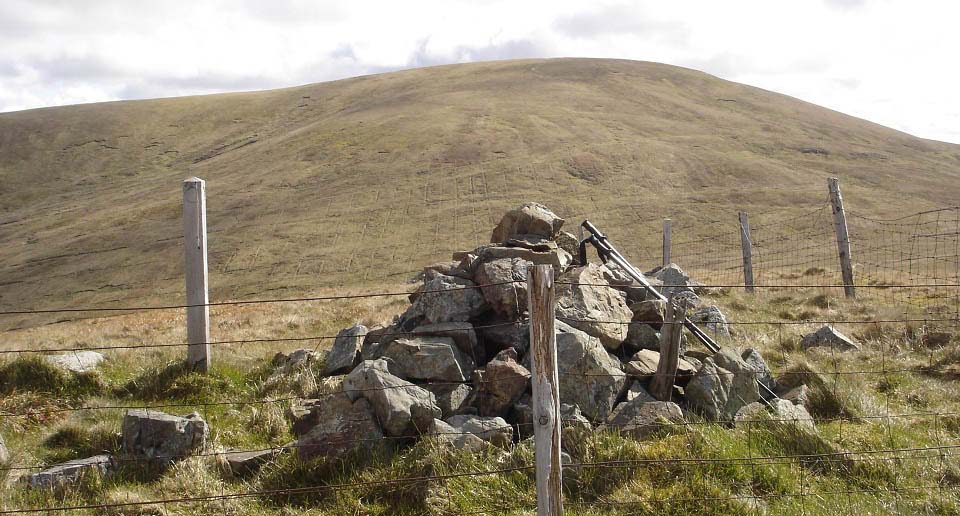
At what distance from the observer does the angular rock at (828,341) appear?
10605mm

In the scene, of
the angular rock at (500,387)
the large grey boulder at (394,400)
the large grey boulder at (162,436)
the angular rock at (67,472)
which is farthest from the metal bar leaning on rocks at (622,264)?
the angular rock at (67,472)

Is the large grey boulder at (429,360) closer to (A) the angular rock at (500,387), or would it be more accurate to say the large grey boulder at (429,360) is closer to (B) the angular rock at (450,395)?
(B) the angular rock at (450,395)

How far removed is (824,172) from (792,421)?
61.1 meters

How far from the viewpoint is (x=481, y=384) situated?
6918mm

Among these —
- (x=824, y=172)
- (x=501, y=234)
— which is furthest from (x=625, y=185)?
(x=501, y=234)

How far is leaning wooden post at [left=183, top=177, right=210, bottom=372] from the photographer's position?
8914 millimetres

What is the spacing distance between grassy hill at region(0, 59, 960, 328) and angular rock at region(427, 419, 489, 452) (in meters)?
31.1

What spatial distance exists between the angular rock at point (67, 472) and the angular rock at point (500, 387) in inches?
131

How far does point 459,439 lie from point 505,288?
2.66 m

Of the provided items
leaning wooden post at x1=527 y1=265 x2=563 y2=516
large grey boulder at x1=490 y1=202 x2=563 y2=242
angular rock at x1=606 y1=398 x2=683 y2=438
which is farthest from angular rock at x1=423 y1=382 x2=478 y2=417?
large grey boulder at x1=490 y1=202 x2=563 y2=242

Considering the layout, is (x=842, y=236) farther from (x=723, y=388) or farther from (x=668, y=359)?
(x=668, y=359)

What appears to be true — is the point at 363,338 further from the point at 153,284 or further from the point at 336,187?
the point at 336,187

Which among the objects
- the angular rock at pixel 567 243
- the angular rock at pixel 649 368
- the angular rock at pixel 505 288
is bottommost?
the angular rock at pixel 649 368

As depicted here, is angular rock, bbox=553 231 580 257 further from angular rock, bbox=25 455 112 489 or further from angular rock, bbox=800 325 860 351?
angular rock, bbox=25 455 112 489
